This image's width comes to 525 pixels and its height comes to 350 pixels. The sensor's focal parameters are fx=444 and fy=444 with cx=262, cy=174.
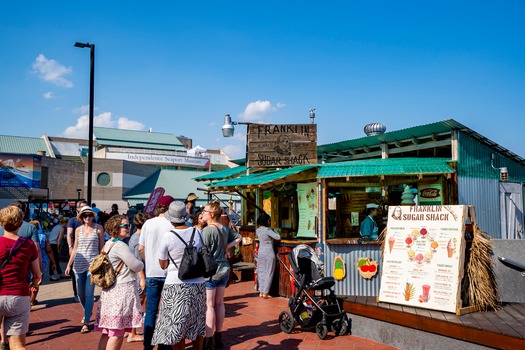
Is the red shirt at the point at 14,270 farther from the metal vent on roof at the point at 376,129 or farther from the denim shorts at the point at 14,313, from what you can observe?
the metal vent on roof at the point at 376,129

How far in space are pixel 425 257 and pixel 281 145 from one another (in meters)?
5.14

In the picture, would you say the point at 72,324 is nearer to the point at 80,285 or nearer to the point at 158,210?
the point at 80,285

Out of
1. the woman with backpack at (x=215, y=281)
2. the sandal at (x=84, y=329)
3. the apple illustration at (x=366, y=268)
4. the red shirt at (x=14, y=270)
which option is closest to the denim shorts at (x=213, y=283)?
the woman with backpack at (x=215, y=281)

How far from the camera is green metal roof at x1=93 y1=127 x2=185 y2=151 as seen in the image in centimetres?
5375

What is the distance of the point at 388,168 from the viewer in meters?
8.34

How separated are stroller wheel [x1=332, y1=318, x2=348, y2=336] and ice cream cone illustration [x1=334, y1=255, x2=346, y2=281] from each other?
1.65 m

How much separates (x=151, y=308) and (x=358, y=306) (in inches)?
112

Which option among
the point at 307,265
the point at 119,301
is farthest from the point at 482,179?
the point at 119,301

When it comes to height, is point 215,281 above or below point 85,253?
below

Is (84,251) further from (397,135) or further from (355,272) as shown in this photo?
(397,135)

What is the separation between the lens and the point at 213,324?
5418mm

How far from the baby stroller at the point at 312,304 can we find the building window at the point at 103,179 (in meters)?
36.2

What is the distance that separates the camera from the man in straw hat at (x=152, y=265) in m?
4.80

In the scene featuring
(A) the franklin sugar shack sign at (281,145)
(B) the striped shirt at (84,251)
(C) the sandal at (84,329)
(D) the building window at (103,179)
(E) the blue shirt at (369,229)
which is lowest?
(C) the sandal at (84,329)
